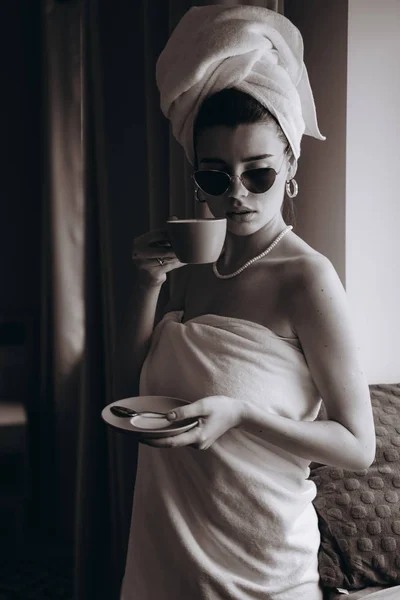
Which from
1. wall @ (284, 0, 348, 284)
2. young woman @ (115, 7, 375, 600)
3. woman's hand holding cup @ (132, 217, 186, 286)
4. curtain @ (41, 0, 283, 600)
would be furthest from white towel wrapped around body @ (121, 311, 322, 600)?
curtain @ (41, 0, 283, 600)

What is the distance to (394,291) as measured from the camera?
1977 mm

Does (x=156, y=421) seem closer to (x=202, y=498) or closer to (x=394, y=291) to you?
(x=202, y=498)

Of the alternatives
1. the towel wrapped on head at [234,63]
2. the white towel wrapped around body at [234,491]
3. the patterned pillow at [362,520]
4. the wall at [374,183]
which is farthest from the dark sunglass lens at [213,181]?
the wall at [374,183]

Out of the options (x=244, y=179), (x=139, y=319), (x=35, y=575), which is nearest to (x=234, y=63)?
(x=244, y=179)

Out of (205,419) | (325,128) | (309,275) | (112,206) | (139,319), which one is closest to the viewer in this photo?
(205,419)

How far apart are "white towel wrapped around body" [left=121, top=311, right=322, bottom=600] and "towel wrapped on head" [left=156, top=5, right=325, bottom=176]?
1.11 ft

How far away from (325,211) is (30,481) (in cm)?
204

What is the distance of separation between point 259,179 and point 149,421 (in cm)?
40

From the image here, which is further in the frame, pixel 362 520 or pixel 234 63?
pixel 362 520

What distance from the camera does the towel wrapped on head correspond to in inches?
44.3

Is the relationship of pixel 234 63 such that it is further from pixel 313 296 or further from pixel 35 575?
pixel 35 575

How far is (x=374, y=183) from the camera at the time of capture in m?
1.90

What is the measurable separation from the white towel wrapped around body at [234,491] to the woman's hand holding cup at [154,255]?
13 centimetres

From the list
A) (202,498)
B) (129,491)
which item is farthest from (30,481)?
(202,498)
